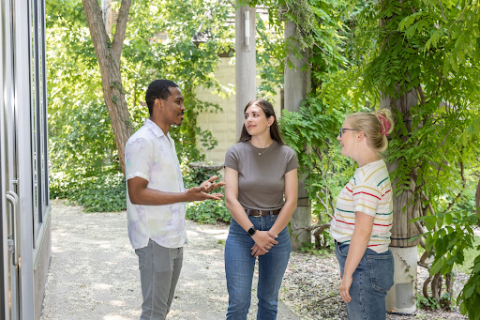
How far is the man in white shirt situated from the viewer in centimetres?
276

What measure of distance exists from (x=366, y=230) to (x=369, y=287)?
0.31 metres

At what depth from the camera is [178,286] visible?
221 inches

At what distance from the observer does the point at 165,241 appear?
9.32ft

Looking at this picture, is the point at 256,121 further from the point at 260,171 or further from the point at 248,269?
the point at 248,269

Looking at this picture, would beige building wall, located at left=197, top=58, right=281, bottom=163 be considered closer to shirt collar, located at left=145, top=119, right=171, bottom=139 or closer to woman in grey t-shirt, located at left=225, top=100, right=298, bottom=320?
woman in grey t-shirt, located at left=225, top=100, right=298, bottom=320

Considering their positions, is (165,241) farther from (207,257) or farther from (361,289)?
(207,257)

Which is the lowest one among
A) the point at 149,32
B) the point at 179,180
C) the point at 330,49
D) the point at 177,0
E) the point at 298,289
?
the point at 298,289

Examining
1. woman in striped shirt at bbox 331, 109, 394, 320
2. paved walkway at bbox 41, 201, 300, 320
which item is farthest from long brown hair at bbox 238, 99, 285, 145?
paved walkway at bbox 41, 201, 300, 320

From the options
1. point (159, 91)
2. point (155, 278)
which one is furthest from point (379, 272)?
point (159, 91)

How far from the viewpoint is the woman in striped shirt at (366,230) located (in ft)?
8.45

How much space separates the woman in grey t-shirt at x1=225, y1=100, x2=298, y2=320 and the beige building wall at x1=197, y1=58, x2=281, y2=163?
1050 centimetres

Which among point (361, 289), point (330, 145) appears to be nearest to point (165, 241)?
point (361, 289)

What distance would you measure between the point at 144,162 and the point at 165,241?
0.47 m

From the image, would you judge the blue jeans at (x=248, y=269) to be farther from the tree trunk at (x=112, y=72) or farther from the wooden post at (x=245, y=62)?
the tree trunk at (x=112, y=72)
